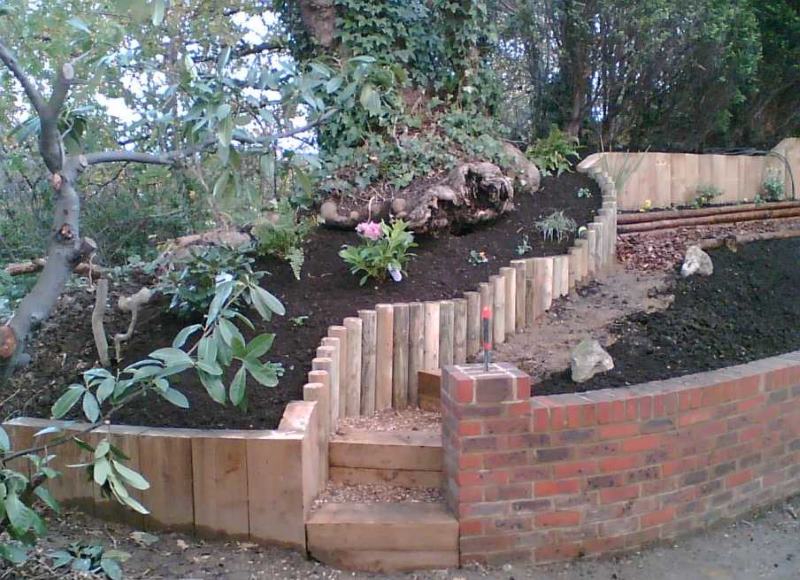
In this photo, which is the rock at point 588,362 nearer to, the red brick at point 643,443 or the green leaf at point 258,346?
the red brick at point 643,443

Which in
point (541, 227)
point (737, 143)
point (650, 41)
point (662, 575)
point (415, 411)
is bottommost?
point (662, 575)

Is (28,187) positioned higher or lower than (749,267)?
higher

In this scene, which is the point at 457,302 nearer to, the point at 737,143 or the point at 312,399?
the point at 312,399

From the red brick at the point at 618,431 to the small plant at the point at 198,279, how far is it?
6.72 ft

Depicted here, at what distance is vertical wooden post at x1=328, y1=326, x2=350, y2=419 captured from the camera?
402cm

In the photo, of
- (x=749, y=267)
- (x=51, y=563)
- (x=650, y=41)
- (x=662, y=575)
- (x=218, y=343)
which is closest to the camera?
(x=218, y=343)

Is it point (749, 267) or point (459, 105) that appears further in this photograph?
point (459, 105)

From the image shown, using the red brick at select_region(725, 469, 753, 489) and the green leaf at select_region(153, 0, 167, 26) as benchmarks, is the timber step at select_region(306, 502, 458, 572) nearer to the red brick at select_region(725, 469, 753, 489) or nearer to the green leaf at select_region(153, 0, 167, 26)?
the red brick at select_region(725, 469, 753, 489)

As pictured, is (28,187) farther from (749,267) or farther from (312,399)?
(749,267)

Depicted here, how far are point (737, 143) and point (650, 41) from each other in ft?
8.00

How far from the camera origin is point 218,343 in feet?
8.55

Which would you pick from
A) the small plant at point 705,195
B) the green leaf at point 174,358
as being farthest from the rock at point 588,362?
the small plant at point 705,195

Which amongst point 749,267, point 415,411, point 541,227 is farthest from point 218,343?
point 749,267

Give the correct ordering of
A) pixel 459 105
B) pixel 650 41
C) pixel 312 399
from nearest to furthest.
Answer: pixel 312 399, pixel 459 105, pixel 650 41
